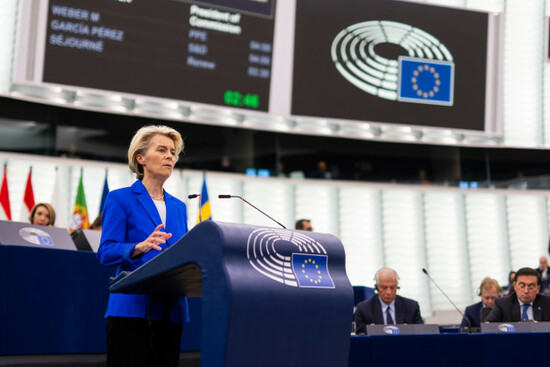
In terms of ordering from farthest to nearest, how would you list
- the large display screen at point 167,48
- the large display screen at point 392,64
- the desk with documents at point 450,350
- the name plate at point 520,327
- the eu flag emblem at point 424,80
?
1. the eu flag emblem at point 424,80
2. the large display screen at point 392,64
3. the large display screen at point 167,48
4. the name plate at point 520,327
5. the desk with documents at point 450,350

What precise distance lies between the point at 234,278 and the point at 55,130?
873cm

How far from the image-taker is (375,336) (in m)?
3.18

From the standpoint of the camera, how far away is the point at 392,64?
9.37m

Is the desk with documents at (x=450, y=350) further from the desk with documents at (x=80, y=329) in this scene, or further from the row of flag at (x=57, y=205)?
the row of flag at (x=57, y=205)

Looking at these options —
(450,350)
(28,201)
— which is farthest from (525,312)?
(28,201)

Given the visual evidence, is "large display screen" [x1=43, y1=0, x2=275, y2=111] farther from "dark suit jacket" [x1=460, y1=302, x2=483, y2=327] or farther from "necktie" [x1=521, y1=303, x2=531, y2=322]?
"necktie" [x1=521, y1=303, x2=531, y2=322]

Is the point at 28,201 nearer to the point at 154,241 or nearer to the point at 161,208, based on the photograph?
the point at 161,208

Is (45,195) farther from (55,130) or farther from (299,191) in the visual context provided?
(299,191)

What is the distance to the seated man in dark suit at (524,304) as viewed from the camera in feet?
16.2

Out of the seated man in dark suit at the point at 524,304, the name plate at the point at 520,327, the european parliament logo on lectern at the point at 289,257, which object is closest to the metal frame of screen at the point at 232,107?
the seated man in dark suit at the point at 524,304

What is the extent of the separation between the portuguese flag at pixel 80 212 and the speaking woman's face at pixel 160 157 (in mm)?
6469

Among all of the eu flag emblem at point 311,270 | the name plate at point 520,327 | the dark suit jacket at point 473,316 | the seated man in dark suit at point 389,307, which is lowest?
the dark suit jacket at point 473,316

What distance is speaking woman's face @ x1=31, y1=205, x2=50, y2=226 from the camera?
5508 mm

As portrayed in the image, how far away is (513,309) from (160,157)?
12.5ft
